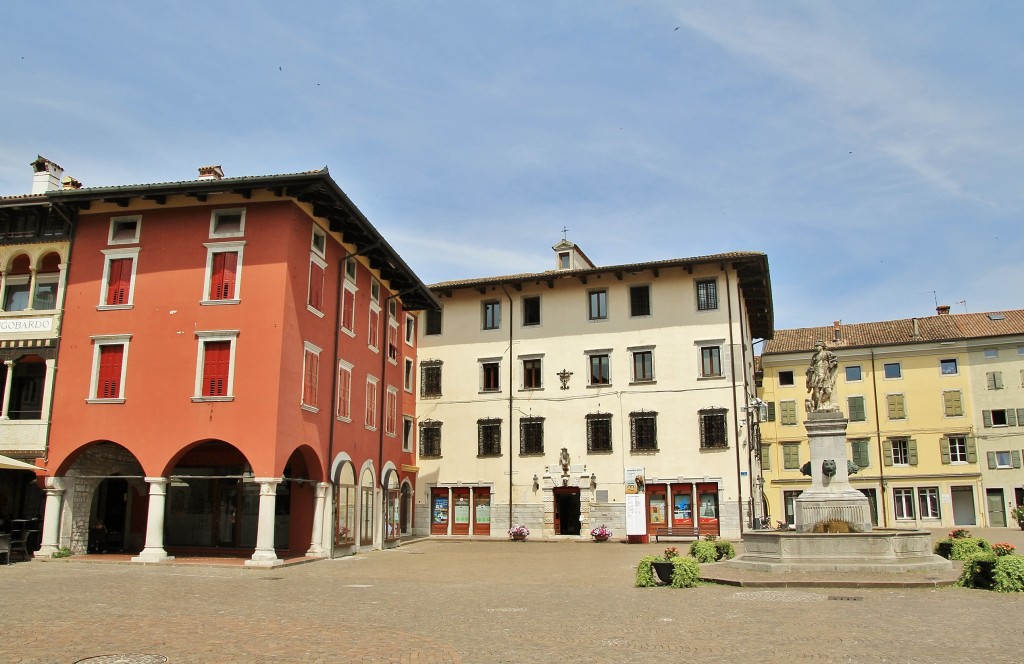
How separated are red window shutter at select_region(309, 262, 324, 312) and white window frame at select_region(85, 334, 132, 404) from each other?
5.60 m

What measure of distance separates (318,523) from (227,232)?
968 cm

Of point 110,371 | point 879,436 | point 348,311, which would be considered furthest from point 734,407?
point 110,371

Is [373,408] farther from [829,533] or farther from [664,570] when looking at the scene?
[829,533]

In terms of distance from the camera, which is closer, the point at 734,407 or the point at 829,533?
the point at 829,533

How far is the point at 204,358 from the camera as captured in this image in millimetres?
24641

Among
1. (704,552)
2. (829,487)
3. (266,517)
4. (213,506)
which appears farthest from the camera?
(213,506)

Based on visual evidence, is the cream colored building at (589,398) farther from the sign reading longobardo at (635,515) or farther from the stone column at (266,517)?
the stone column at (266,517)

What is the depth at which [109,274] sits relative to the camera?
26.0 m

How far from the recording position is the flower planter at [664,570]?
16.8 m

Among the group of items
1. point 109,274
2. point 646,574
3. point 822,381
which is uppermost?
point 109,274

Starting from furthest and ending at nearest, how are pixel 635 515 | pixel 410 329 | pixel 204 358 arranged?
pixel 410 329, pixel 635 515, pixel 204 358

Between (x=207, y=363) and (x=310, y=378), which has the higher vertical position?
(x=207, y=363)

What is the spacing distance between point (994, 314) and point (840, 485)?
4403cm

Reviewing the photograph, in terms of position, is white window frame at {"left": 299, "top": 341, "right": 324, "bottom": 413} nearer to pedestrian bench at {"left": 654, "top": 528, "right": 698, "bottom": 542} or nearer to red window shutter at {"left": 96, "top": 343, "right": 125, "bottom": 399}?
red window shutter at {"left": 96, "top": 343, "right": 125, "bottom": 399}
